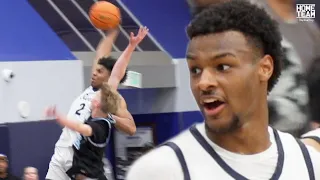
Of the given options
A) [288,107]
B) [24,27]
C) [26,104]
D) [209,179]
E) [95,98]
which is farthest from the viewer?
[24,27]

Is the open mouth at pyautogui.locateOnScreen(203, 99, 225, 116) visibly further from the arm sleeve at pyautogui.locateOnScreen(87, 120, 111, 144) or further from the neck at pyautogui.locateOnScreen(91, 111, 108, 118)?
the neck at pyautogui.locateOnScreen(91, 111, 108, 118)

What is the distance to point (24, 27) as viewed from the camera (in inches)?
327

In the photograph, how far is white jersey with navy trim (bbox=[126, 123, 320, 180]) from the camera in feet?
6.89

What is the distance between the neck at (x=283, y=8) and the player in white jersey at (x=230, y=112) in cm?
90

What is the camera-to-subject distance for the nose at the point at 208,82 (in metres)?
2.12

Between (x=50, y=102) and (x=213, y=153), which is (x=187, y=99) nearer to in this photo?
(x=50, y=102)

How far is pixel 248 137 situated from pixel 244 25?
1.01 ft

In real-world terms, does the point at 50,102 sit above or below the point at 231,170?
above

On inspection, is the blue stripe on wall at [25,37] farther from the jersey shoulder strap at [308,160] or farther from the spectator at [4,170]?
the jersey shoulder strap at [308,160]

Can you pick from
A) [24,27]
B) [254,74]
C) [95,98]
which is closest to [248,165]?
[254,74]

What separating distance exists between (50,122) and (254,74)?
5900 mm

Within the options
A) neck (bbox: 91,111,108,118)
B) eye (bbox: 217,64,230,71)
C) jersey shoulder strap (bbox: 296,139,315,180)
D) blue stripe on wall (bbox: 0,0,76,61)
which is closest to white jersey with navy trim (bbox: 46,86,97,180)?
Answer: neck (bbox: 91,111,108,118)

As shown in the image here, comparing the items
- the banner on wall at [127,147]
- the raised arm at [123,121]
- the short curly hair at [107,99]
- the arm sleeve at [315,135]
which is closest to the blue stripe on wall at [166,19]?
the banner on wall at [127,147]

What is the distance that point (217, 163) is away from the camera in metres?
2.16
